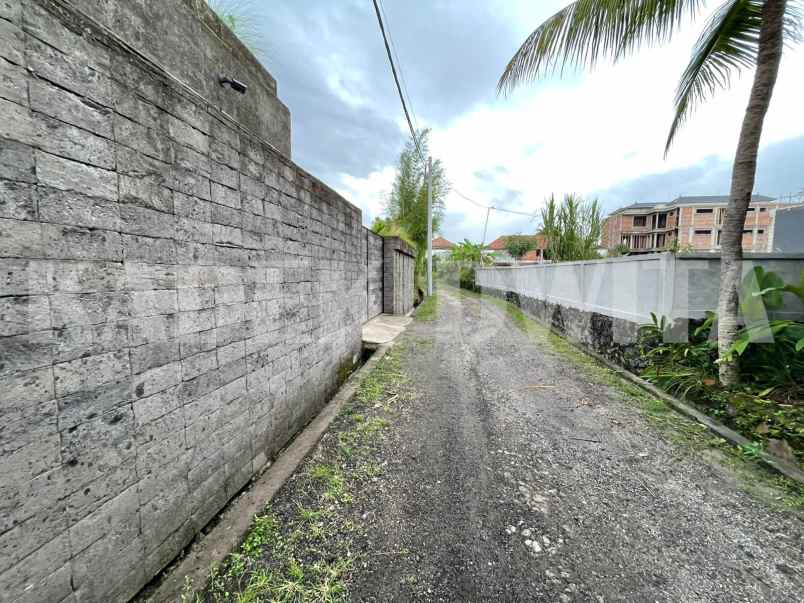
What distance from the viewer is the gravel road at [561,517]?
1.37 m

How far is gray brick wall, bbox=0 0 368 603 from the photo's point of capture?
0.91 m

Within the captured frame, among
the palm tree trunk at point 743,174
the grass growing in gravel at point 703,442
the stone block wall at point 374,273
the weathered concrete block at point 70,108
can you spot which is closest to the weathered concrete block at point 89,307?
the weathered concrete block at point 70,108

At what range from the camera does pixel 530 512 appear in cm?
178

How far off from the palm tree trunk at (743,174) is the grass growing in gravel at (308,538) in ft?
11.4

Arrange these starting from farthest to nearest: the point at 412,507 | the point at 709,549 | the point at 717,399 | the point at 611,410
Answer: the point at 611,410 < the point at 717,399 < the point at 412,507 < the point at 709,549

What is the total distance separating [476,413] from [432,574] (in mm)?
1739

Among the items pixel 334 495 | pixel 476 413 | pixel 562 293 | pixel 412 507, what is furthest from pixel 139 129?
pixel 562 293

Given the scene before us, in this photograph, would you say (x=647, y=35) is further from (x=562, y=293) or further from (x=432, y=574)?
(x=432, y=574)

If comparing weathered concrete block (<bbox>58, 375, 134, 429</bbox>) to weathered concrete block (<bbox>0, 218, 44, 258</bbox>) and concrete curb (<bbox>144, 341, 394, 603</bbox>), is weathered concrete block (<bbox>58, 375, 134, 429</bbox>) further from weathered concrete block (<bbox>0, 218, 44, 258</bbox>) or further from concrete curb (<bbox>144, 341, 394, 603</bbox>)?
concrete curb (<bbox>144, 341, 394, 603</bbox>)

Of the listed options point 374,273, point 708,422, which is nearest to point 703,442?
point 708,422

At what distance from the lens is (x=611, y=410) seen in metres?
3.08

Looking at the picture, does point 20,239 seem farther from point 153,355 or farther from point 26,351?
point 153,355

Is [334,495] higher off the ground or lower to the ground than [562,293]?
lower

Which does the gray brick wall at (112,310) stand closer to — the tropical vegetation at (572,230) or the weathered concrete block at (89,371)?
the weathered concrete block at (89,371)
